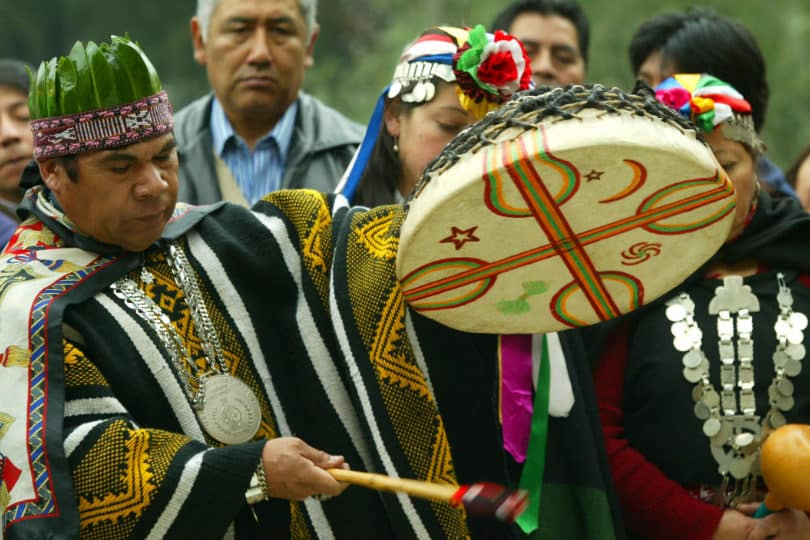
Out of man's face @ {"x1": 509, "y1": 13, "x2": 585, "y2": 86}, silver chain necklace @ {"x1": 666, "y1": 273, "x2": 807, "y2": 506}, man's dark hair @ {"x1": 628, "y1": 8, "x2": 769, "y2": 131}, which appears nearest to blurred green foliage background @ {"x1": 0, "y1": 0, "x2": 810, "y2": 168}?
man's face @ {"x1": 509, "y1": 13, "x2": 585, "y2": 86}

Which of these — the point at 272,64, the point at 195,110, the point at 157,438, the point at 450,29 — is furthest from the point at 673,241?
the point at 195,110

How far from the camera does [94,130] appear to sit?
3.18 metres

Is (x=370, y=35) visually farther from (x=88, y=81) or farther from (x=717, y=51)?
(x=88, y=81)

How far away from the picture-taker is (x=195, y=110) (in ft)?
17.1

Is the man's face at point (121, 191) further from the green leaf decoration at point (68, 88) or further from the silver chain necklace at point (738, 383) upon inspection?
the silver chain necklace at point (738, 383)

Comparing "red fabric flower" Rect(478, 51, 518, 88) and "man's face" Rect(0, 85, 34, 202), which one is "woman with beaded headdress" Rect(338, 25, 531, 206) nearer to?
"red fabric flower" Rect(478, 51, 518, 88)

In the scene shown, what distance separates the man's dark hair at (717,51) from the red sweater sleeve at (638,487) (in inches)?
41.8

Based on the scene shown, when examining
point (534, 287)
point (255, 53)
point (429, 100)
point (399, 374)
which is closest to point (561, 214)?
point (534, 287)

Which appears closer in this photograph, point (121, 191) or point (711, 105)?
point (121, 191)

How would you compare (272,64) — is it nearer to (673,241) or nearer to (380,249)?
(380,249)

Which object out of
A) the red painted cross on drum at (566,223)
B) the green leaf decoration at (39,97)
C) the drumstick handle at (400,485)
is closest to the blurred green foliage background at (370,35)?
the red painted cross on drum at (566,223)

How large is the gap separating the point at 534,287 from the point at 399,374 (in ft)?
1.29

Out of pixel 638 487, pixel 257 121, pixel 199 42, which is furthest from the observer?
pixel 199 42

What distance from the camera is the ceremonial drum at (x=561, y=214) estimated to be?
9.39 ft
